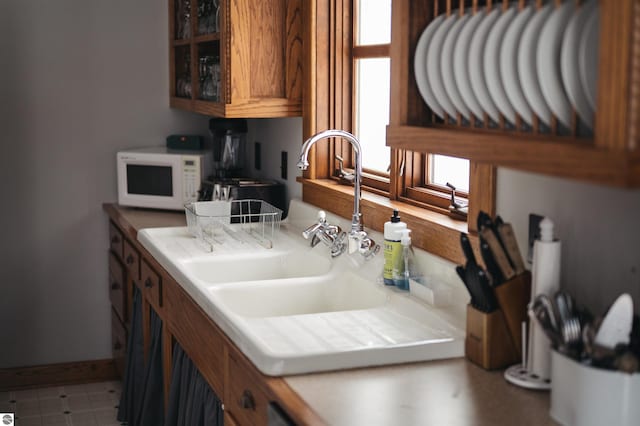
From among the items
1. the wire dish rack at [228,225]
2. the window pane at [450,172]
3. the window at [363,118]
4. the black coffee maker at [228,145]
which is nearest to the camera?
the window pane at [450,172]

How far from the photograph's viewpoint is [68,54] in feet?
13.8

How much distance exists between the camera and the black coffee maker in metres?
4.12

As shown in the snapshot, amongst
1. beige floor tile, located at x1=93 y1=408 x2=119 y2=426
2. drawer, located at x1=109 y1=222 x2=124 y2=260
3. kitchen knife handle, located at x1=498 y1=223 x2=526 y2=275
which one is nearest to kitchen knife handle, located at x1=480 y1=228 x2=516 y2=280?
kitchen knife handle, located at x1=498 y1=223 x2=526 y2=275

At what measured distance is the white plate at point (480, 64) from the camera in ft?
5.65

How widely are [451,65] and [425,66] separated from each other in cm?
12

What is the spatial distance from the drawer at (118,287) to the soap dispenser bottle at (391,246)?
179 centimetres

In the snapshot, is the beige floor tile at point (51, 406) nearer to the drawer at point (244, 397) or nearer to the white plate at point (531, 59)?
the drawer at point (244, 397)

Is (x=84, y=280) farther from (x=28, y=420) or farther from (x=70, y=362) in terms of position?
(x=28, y=420)

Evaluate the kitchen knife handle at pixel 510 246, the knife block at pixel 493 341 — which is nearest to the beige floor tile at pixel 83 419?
the knife block at pixel 493 341

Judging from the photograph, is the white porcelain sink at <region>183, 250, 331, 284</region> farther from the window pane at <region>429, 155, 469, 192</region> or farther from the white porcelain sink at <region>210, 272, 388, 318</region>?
the window pane at <region>429, 155, 469, 192</region>

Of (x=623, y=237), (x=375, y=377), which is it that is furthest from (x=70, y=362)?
(x=623, y=237)

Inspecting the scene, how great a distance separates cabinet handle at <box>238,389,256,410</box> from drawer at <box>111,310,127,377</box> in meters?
2.14

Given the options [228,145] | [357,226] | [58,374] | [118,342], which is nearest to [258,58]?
[228,145]

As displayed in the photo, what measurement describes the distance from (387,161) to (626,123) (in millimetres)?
1920
